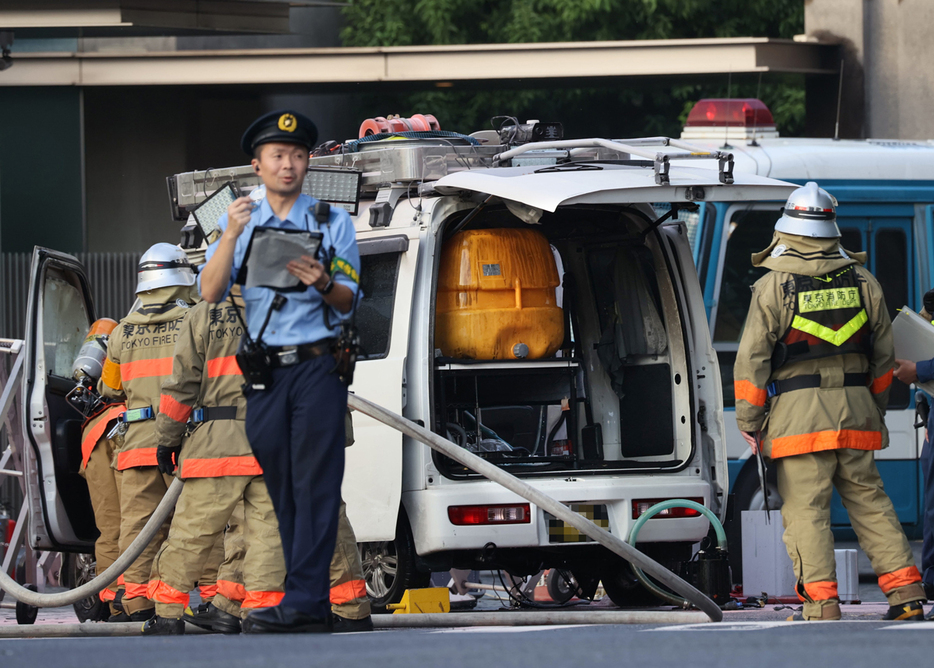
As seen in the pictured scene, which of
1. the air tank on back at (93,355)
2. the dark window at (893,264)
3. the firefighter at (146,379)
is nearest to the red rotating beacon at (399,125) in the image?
the firefighter at (146,379)

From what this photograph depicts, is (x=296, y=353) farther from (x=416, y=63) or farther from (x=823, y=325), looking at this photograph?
(x=416, y=63)

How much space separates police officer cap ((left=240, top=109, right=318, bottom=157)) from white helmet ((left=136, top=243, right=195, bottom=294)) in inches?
85.5

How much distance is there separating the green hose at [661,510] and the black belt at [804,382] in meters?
0.64

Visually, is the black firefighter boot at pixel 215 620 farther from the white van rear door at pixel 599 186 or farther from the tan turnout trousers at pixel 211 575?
the white van rear door at pixel 599 186

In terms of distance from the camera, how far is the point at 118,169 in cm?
1653

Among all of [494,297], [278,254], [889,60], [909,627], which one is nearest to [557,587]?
[494,297]

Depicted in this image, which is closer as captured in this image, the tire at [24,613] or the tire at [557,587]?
the tire at [24,613]

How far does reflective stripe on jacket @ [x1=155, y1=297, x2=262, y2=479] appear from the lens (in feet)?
19.6

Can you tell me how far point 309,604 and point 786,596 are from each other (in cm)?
339

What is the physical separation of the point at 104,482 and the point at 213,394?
5.17 feet

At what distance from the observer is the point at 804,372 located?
20.0 ft

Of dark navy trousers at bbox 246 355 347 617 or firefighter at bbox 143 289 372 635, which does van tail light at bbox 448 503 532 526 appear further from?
dark navy trousers at bbox 246 355 347 617

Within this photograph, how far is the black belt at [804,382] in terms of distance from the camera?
6.08 m

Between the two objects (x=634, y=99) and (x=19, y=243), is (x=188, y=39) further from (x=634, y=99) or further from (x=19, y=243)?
(x=634, y=99)
